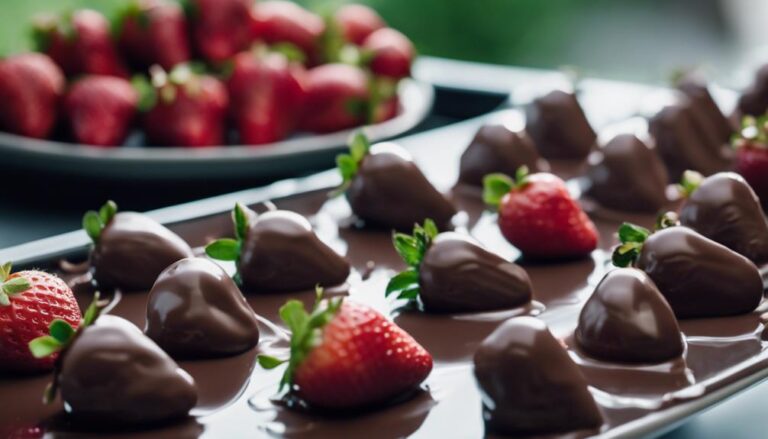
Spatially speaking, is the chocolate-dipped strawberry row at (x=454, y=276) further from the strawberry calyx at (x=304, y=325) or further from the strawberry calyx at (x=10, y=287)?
the strawberry calyx at (x=10, y=287)

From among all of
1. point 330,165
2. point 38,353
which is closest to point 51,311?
point 38,353

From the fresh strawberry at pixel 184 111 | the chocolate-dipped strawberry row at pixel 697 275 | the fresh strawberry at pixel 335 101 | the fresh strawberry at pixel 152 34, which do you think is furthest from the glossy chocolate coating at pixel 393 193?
the fresh strawberry at pixel 152 34

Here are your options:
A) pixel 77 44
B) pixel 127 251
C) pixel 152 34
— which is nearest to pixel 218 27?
pixel 152 34

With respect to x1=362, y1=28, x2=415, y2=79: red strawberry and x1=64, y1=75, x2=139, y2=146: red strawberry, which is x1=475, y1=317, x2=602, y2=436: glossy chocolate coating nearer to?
x1=64, y1=75, x2=139, y2=146: red strawberry

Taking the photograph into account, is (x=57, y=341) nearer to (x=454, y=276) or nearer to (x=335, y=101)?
(x=454, y=276)

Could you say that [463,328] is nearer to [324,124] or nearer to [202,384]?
[202,384]

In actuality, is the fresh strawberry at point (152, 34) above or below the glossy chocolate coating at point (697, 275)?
below
